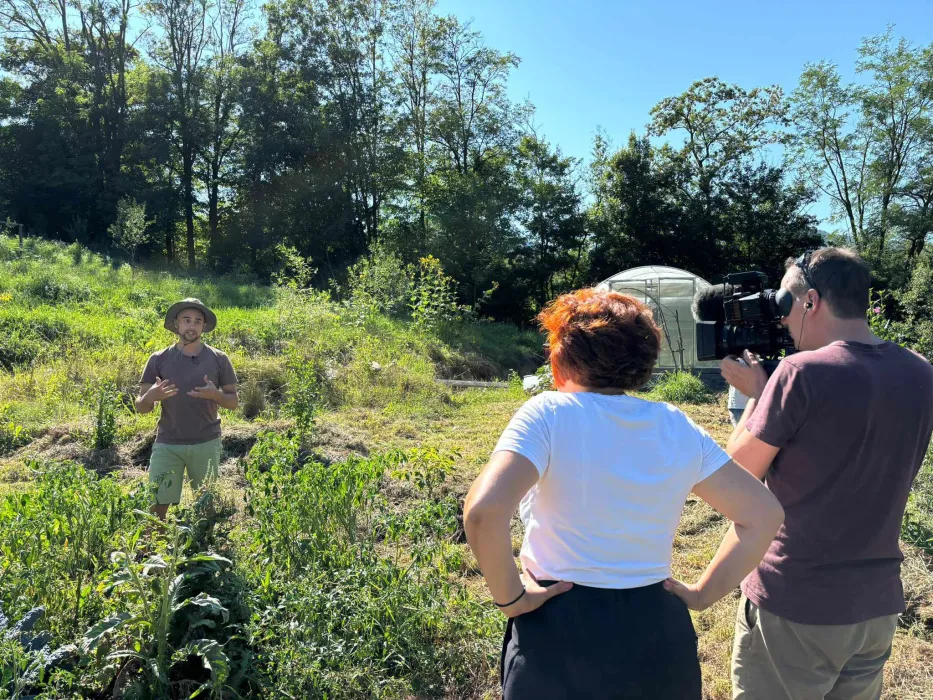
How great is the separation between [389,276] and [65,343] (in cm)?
853

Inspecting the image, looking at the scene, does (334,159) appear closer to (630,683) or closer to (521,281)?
(521,281)

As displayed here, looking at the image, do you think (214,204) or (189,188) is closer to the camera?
(189,188)

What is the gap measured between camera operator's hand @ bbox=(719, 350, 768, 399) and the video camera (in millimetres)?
72

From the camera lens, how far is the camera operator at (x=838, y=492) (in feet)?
5.97

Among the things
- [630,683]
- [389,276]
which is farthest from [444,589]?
[389,276]

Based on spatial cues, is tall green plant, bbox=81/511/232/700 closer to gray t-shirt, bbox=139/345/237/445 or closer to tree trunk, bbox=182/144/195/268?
gray t-shirt, bbox=139/345/237/445

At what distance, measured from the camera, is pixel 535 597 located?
1416 millimetres

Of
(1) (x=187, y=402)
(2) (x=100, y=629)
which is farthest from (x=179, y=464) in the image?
(2) (x=100, y=629)

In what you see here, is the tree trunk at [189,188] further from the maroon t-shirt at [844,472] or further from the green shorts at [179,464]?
the maroon t-shirt at [844,472]

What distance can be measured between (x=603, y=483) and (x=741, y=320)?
1.21 metres

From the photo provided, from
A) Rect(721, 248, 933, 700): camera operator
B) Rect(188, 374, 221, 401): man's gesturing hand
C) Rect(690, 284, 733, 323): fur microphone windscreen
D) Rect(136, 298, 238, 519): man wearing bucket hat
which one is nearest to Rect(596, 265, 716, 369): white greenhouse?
Rect(136, 298, 238, 519): man wearing bucket hat

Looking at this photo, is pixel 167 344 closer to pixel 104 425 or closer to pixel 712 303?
pixel 104 425

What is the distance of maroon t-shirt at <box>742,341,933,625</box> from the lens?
1.81 metres

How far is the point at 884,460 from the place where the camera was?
183cm
